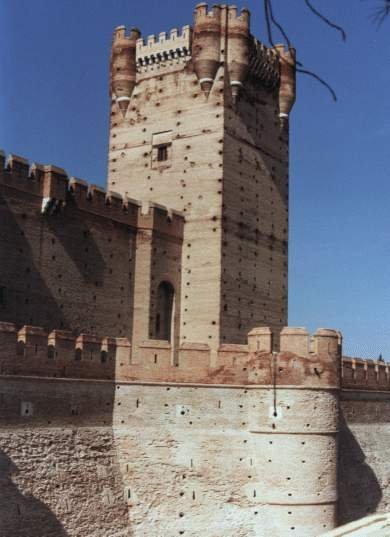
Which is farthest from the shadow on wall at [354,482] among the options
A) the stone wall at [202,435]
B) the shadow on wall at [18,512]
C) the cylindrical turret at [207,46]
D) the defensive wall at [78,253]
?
the cylindrical turret at [207,46]

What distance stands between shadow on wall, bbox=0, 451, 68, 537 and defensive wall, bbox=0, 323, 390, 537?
1059 millimetres

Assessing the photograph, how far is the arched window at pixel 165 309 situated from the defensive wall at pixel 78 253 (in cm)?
25

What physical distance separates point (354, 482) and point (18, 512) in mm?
10063

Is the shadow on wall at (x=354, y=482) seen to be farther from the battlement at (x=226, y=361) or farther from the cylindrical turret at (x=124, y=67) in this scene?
the cylindrical turret at (x=124, y=67)

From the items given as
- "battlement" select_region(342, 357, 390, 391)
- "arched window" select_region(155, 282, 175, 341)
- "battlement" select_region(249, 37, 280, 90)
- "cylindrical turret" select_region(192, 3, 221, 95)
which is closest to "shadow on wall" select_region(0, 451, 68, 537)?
Result: "arched window" select_region(155, 282, 175, 341)

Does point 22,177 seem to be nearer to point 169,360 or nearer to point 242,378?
point 169,360

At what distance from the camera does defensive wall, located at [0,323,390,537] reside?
54.9ft

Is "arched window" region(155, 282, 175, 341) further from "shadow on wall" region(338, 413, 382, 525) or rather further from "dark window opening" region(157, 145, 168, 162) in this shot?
"shadow on wall" region(338, 413, 382, 525)

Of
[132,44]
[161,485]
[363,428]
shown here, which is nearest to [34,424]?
[161,485]

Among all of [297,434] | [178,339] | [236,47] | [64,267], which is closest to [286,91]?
[236,47]

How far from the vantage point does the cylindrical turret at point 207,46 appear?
79.9 feet

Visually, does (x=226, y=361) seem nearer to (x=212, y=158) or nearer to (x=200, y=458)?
(x=200, y=458)

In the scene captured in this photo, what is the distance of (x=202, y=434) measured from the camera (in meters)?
17.9

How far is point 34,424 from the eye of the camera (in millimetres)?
15562
